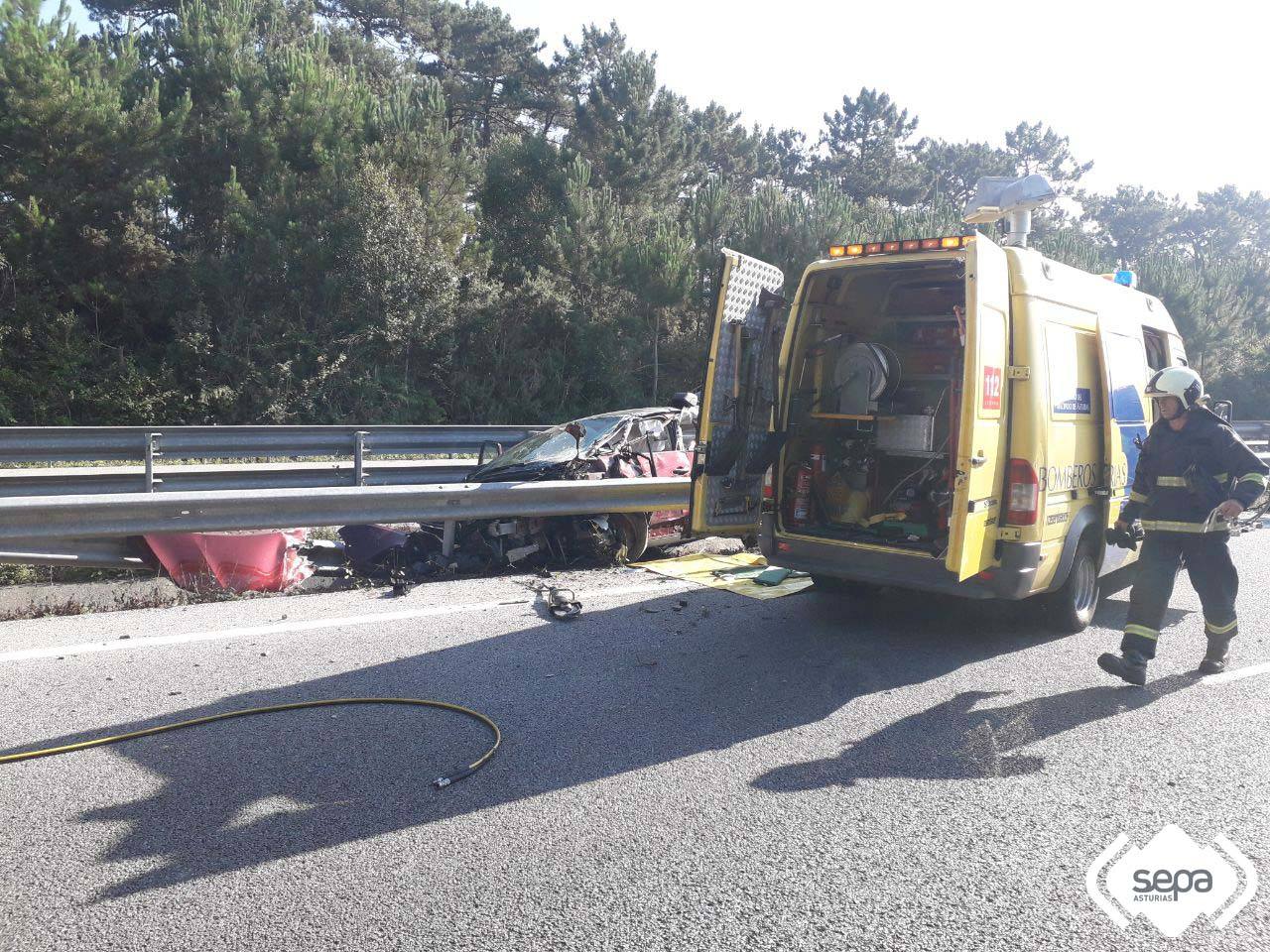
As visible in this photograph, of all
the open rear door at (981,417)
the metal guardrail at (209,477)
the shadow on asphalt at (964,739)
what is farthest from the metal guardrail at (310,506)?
the shadow on asphalt at (964,739)

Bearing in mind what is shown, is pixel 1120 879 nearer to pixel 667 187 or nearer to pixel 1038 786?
pixel 1038 786

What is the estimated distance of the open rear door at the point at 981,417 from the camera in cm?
478

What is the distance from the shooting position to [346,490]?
6.17 meters

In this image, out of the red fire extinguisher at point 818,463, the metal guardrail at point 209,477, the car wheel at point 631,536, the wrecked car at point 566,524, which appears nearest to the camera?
the red fire extinguisher at point 818,463

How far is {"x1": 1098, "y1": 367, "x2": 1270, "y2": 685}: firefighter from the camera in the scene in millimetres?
4770

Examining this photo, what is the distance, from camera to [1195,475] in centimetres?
488

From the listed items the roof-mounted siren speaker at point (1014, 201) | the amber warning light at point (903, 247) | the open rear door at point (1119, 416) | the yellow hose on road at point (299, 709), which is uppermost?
the roof-mounted siren speaker at point (1014, 201)

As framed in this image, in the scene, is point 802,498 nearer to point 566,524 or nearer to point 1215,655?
point 566,524

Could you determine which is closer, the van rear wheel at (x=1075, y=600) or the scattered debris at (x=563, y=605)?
the van rear wheel at (x=1075, y=600)

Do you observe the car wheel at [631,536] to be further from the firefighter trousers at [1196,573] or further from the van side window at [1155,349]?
the van side window at [1155,349]

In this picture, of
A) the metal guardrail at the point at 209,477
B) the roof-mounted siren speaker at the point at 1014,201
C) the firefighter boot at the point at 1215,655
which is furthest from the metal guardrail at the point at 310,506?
the firefighter boot at the point at 1215,655

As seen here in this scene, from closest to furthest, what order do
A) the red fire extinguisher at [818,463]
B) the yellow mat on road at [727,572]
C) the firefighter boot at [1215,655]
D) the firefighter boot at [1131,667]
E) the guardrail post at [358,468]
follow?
the firefighter boot at [1131,667] < the firefighter boot at [1215,655] < the red fire extinguisher at [818,463] < the yellow mat on road at [727,572] < the guardrail post at [358,468]

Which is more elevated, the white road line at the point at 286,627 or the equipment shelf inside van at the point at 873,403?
the equipment shelf inside van at the point at 873,403

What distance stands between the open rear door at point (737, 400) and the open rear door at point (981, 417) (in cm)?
147
